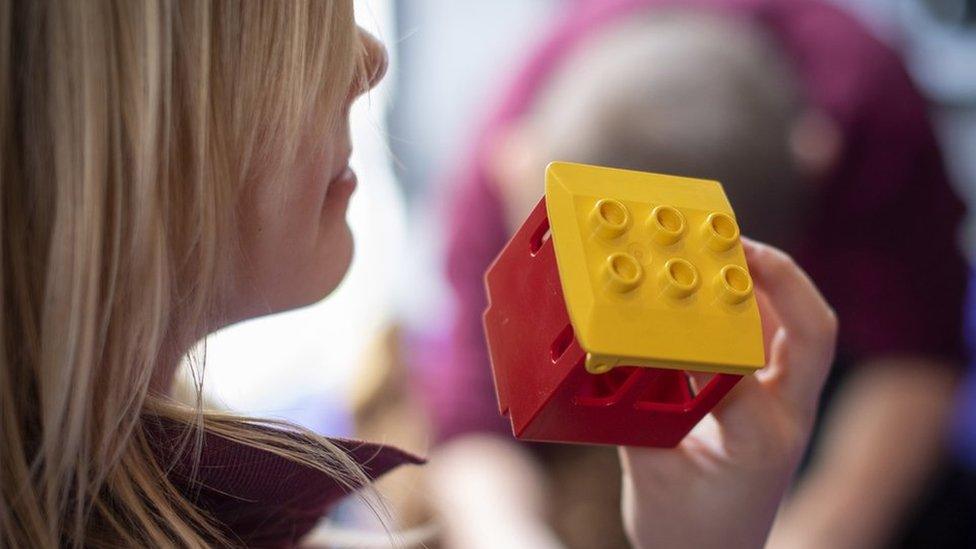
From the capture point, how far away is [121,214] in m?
0.39

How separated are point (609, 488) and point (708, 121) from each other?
0.34 meters

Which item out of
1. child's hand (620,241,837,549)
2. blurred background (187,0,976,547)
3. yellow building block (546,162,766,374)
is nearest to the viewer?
yellow building block (546,162,766,374)

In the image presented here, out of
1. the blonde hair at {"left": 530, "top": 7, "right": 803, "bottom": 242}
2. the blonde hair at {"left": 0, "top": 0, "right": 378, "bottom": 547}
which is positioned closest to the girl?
the blonde hair at {"left": 0, "top": 0, "right": 378, "bottom": 547}

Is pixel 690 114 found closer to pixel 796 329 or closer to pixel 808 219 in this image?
pixel 808 219

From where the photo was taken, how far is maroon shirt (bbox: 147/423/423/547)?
0.44m

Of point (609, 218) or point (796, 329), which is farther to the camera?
point (796, 329)

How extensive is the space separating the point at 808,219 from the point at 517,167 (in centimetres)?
28

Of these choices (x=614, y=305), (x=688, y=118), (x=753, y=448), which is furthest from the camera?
(x=688, y=118)

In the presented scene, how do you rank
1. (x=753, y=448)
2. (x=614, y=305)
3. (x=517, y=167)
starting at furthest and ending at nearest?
(x=517, y=167), (x=753, y=448), (x=614, y=305)

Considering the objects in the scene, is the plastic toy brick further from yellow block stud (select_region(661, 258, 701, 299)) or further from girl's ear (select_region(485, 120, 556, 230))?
girl's ear (select_region(485, 120, 556, 230))

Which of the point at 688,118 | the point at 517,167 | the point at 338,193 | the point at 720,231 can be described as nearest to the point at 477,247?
the point at 517,167

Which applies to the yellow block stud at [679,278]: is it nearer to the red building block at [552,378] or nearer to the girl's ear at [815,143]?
the red building block at [552,378]

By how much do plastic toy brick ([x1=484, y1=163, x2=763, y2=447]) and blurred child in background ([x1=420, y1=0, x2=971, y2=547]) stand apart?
1.43 ft

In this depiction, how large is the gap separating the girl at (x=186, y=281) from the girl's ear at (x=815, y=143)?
436mm
